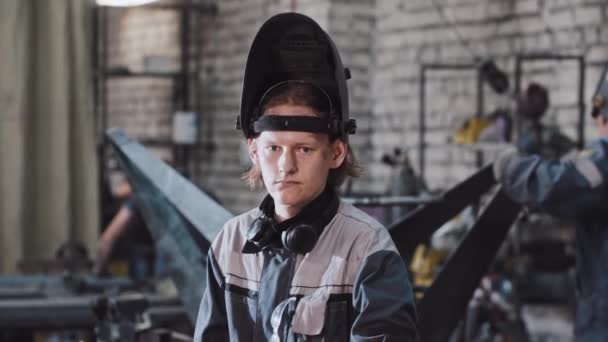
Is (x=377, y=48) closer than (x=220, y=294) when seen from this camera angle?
No

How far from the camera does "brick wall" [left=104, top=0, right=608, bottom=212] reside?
16.3 feet

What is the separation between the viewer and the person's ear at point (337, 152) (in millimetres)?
1735

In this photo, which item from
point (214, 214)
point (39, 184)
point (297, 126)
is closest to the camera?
point (297, 126)

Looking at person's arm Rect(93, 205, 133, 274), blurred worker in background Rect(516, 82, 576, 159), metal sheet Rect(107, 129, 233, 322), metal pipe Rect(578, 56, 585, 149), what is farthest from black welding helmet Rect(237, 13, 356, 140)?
person's arm Rect(93, 205, 133, 274)

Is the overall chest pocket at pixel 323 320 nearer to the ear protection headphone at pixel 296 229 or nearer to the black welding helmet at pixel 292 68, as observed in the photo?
the ear protection headphone at pixel 296 229

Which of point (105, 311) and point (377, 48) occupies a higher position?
point (377, 48)

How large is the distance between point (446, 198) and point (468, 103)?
9.08 feet

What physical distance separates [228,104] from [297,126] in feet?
18.0

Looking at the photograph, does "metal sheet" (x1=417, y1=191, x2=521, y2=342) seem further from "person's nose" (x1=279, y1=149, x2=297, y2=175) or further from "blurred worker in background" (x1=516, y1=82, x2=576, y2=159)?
"blurred worker in background" (x1=516, y1=82, x2=576, y2=159)

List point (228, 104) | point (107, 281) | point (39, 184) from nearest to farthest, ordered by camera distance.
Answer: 1. point (107, 281)
2. point (39, 184)
3. point (228, 104)

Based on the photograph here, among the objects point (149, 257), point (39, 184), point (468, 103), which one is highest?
point (468, 103)

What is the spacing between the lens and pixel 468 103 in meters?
5.50

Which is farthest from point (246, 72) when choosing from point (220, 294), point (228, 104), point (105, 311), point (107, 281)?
point (228, 104)

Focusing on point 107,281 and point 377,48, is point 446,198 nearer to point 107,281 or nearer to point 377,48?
point 107,281
